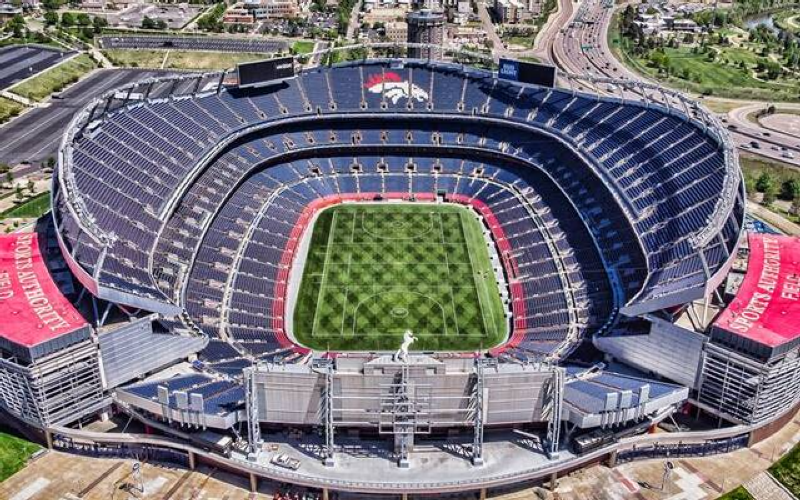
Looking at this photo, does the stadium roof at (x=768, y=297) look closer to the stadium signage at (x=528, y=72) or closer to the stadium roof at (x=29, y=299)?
the stadium signage at (x=528, y=72)

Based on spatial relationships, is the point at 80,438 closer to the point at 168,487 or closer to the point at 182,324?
the point at 168,487

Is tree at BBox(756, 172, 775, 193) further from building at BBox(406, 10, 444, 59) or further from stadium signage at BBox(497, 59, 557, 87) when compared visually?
building at BBox(406, 10, 444, 59)

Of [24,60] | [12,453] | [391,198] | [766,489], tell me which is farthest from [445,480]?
[24,60]

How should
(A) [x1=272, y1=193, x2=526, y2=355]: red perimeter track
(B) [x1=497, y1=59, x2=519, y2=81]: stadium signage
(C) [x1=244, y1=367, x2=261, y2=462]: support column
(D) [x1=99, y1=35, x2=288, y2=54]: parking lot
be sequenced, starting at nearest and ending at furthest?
(C) [x1=244, y1=367, x2=261, y2=462]: support column < (A) [x1=272, y1=193, x2=526, y2=355]: red perimeter track < (B) [x1=497, y1=59, x2=519, y2=81]: stadium signage < (D) [x1=99, y1=35, x2=288, y2=54]: parking lot

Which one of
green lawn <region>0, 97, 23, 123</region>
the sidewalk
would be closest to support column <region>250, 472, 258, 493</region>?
the sidewalk

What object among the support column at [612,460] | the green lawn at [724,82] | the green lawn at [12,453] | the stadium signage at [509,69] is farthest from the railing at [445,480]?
the green lawn at [724,82]

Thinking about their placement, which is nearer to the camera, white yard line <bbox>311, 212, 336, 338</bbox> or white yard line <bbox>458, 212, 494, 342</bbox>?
white yard line <bbox>311, 212, 336, 338</bbox>
